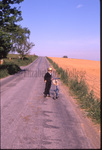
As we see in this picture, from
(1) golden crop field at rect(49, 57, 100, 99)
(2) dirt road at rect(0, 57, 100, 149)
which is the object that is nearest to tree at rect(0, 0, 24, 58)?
(1) golden crop field at rect(49, 57, 100, 99)

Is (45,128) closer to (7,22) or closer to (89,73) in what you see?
(7,22)

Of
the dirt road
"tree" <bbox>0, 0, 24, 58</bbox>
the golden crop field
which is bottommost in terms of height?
the dirt road

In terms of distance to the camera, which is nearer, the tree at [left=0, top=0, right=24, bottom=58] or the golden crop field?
the golden crop field

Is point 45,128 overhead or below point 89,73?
below

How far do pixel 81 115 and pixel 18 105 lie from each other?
3.10 m

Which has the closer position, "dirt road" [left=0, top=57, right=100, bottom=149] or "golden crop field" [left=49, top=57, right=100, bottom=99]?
"dirt road" [left=0, top=57, right=100, bottom=149]

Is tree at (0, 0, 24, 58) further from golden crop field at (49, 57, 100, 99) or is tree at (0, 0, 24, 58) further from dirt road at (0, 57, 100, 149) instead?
dirt road at (0, 57, 100, 149)

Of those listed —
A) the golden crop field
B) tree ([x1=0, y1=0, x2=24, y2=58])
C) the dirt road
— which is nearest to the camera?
the dirt road

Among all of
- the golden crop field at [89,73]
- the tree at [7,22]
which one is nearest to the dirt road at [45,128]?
the golden crop field at [89,73]

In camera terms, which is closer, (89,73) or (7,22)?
(7,22)

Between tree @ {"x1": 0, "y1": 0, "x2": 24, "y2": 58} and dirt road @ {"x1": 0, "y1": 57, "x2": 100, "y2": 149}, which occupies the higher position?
tree @ {"x1": 0, "y1": 0, "x2": 24, "y2": 58}

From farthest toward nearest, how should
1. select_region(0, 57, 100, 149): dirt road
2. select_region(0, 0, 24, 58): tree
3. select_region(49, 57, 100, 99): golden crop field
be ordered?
select_region(0, 0, 24, 58): tree, select_region(49, 57, 100, 99): golden crop field, select_region(0, 57, 100, 149): dirt road

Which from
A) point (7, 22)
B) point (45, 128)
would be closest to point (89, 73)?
point (7, 22)

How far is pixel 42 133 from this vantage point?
5375 millimetres
